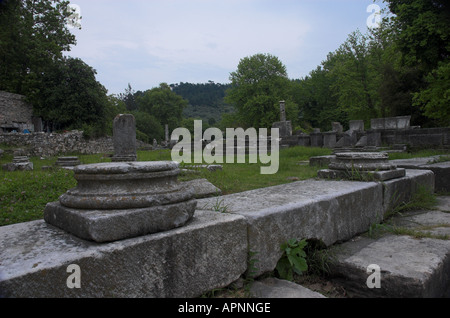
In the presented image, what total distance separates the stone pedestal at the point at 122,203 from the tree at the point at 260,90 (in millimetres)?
36840

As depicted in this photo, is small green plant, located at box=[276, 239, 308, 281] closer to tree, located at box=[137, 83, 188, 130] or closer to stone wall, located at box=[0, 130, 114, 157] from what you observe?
stone wall, located at box=[0, 130, 114, 157]

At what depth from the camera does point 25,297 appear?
51.4 inches

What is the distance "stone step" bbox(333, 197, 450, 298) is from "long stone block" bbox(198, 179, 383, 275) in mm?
217

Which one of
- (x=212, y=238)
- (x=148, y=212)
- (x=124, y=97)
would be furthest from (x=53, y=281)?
(x=124, y=97)

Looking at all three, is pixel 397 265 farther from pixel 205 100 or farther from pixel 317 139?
pixel 205 100

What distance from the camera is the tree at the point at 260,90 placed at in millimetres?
38688

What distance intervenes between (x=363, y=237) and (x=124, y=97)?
261ft

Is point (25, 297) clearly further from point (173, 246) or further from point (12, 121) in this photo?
point (12, 121)

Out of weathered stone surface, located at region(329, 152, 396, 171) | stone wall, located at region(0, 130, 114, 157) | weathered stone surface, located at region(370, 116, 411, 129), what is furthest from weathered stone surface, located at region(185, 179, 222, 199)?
stone wall, located at region(0, 130, 114, 157)

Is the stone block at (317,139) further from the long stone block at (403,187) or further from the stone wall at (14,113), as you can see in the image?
the stone wall at (14,113)

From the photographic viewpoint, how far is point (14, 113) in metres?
23.8

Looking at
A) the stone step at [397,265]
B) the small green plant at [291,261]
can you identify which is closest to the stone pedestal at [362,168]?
the stone step at [397,265]

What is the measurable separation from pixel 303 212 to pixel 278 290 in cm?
73

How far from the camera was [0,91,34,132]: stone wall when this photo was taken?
75.6 ft
